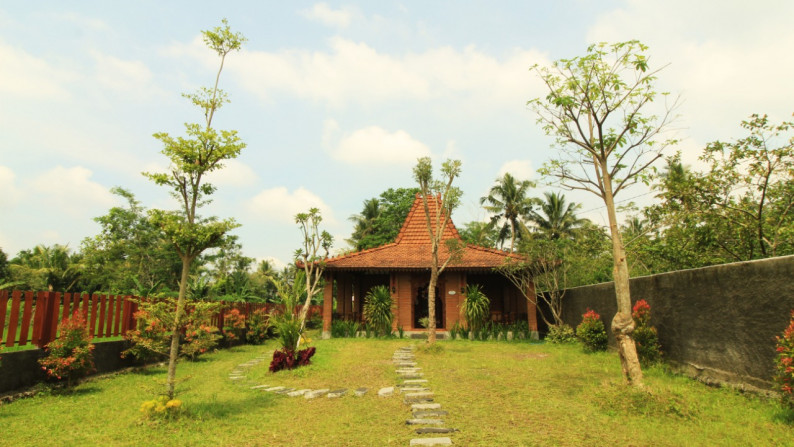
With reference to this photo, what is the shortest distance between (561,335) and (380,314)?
19.6ft

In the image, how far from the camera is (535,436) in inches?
164

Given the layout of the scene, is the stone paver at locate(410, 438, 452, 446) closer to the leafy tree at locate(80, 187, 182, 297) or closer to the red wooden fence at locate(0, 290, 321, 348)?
the red wooden fence at locate(0, 290, 321, 348)

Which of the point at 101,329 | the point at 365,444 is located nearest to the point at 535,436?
the point at 365,444

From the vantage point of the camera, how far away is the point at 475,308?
582 inches

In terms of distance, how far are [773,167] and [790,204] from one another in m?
0.76

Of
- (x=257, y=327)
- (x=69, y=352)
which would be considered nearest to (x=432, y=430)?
(x=69, y=352)

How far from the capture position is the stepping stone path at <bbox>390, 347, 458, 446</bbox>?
4145 mm

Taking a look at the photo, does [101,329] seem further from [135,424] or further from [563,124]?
[563,124]

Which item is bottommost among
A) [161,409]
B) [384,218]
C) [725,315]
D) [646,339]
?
[161,409]

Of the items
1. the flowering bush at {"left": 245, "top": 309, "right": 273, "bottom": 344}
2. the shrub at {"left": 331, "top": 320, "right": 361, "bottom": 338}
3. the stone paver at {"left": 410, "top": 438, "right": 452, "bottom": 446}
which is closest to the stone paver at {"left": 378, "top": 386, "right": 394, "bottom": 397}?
the stone paver at {"left": 410, "top": 438, "right": 452, "bottom": 446}

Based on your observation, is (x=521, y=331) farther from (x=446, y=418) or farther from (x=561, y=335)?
(x=446, y=418)

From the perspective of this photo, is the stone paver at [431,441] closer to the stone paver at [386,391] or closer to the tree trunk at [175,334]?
the stone paver at [386,391]

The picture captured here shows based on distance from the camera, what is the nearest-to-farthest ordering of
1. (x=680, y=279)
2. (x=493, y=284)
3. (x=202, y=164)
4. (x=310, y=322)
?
(x=202, y=164) < (x=680, y=279) < (x=493, y=284) < (x=310, y=322)

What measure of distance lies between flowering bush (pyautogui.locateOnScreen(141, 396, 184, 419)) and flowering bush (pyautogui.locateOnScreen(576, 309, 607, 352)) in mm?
9202
